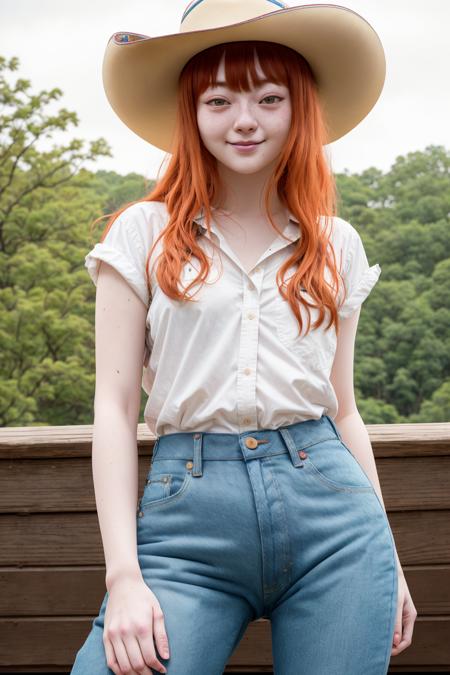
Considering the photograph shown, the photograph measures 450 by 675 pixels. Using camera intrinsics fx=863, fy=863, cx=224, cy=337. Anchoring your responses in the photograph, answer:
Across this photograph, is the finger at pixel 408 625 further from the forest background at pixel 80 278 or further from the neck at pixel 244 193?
the forest background at pixel 80 278

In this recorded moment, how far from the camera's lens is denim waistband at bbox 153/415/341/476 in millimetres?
1368

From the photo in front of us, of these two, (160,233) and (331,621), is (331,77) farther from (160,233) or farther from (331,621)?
(331,621)

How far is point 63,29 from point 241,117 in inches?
681

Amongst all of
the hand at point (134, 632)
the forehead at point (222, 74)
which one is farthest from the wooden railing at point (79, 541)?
the forehead at point (222, 74)

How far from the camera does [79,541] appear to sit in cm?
204

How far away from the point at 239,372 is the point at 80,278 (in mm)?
11616

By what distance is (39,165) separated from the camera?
13484mm

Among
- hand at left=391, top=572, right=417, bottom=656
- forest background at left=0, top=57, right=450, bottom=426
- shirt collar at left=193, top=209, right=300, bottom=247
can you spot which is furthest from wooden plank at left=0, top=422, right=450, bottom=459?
forest background at left=0, top=57, right=450, bottom=426

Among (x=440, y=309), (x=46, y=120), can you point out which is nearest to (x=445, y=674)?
(x=440, y=309)

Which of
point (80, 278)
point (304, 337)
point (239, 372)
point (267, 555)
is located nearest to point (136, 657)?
point (267, 555)

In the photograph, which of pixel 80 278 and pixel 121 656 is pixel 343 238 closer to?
pixel 121 656

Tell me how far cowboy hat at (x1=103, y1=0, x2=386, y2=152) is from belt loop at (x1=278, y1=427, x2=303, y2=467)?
0.64 meters

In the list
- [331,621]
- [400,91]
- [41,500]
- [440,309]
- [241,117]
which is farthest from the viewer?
[400,91]

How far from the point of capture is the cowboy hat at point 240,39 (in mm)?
1460
